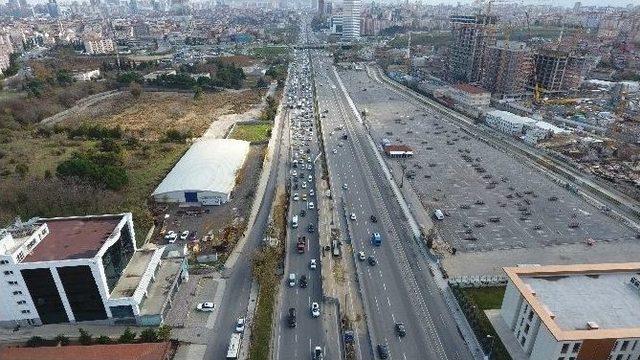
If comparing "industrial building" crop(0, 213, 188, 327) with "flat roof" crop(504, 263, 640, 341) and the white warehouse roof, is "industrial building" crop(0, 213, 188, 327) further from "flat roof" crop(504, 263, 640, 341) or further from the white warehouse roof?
"flat roof" crop(504, 263, 640, 341)

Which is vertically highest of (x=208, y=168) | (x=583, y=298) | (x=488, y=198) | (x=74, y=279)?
(x=74, y=279)

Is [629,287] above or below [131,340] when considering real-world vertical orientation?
above

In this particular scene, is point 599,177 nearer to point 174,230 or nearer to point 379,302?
point 379,302

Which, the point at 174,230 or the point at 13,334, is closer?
the point at 13,334

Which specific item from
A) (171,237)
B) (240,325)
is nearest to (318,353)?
(240,325)

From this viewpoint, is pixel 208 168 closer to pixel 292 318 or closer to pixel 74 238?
pixel 74 238

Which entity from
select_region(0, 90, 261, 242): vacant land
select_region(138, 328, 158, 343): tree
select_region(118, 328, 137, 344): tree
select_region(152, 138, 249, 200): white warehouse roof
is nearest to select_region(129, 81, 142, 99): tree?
select_region(0, 90, 261, 242): vacant land

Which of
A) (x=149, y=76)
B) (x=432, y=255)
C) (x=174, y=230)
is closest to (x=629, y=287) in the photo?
(x=432, y=255)
